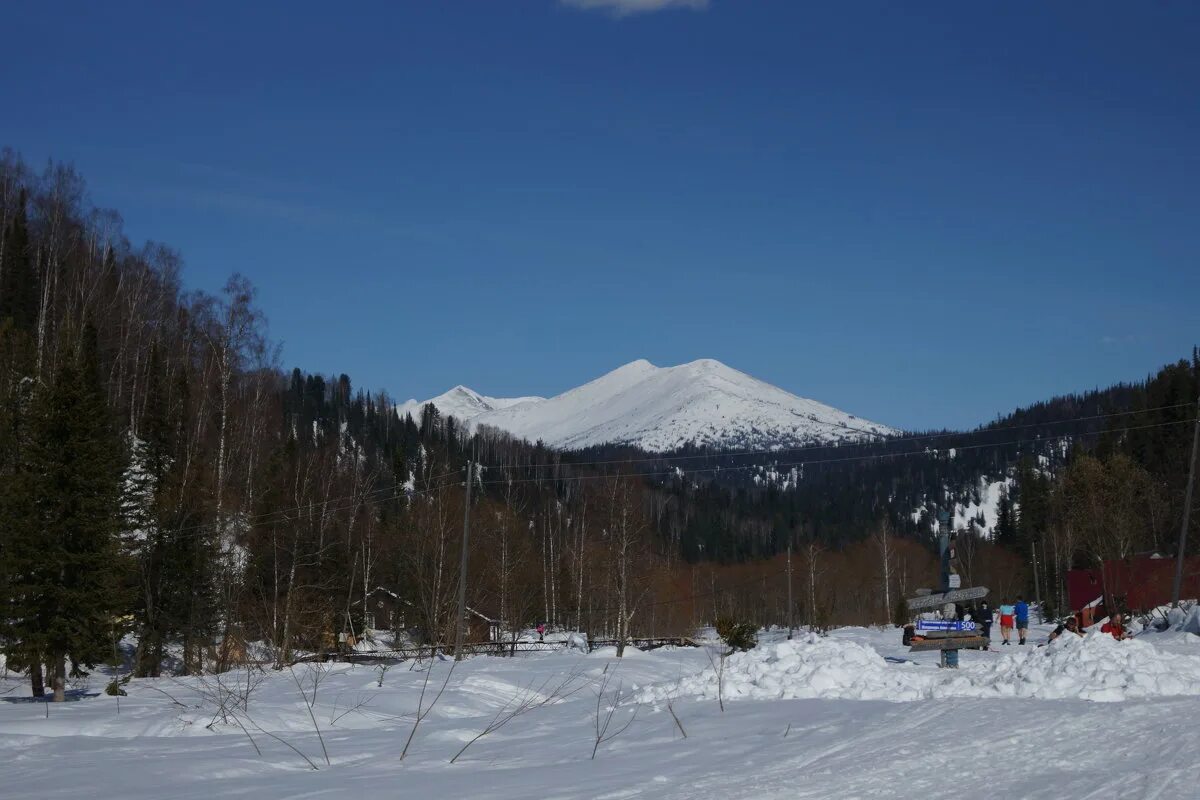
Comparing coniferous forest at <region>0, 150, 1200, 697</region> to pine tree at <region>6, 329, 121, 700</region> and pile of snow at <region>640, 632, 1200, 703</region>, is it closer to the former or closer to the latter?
pine tree at <region>6, 329, 121, 700</region>

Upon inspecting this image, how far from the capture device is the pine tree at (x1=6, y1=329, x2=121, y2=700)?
88.9ft

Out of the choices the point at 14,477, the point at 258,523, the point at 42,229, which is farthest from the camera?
the point at 42,229

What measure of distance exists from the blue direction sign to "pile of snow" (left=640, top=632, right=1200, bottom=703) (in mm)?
4841

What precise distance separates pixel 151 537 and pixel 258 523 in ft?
15.1

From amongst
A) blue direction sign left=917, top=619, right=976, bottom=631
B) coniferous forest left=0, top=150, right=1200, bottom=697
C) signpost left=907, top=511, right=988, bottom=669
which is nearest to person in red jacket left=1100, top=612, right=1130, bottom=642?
signpost left=907, top=511, right=988, bottom=669

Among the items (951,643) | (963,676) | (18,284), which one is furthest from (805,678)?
(18,284)

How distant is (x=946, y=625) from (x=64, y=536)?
70.4 ft


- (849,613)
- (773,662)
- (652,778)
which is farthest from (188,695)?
(849,613)

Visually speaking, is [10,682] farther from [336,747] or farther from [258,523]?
[336,747]

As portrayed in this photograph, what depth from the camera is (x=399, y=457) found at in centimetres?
8938

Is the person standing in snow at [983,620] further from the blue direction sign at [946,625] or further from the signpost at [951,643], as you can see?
the blue direction sign at [946,625]

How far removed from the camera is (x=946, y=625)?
21.4 metres

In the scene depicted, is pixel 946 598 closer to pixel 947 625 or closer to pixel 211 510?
pixel 947 625

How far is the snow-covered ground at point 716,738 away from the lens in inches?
324
